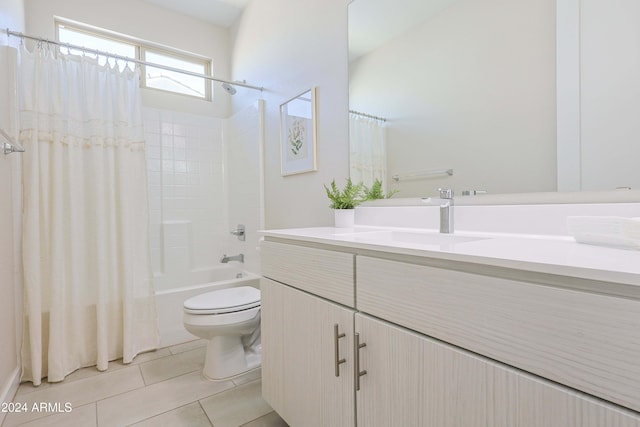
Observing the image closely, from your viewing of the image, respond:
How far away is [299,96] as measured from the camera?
2.01m

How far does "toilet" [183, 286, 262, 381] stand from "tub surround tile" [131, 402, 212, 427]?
0.83ft

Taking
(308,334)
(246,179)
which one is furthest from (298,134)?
(308,334)

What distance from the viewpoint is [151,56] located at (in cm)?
276

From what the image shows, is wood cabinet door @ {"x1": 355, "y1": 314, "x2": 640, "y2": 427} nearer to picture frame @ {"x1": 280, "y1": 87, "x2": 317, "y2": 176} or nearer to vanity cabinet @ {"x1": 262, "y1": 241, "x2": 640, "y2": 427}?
vanity cabinet @ {"x1": 262, "y1": 241, "x2": 640, "y2": 427}

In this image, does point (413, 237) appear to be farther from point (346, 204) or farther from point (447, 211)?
point (346, 204)

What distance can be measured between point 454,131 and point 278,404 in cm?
132

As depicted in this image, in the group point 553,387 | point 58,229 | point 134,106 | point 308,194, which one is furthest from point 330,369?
point 134,106

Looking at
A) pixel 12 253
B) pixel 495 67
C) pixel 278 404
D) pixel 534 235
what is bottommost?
pixel 278 404

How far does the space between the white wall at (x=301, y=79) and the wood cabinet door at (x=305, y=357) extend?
733mm

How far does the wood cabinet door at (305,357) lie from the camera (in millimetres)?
932

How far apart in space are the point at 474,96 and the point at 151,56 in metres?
2.82

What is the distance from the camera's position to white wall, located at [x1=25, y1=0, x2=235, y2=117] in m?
2.23

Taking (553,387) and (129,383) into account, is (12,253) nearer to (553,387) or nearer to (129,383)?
(129,383)

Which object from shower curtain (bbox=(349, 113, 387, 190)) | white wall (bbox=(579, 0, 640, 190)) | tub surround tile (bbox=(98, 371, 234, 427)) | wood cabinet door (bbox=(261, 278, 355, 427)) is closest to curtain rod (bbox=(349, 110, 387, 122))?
shower curtain (bbox=(349, 113, 387, 190))
